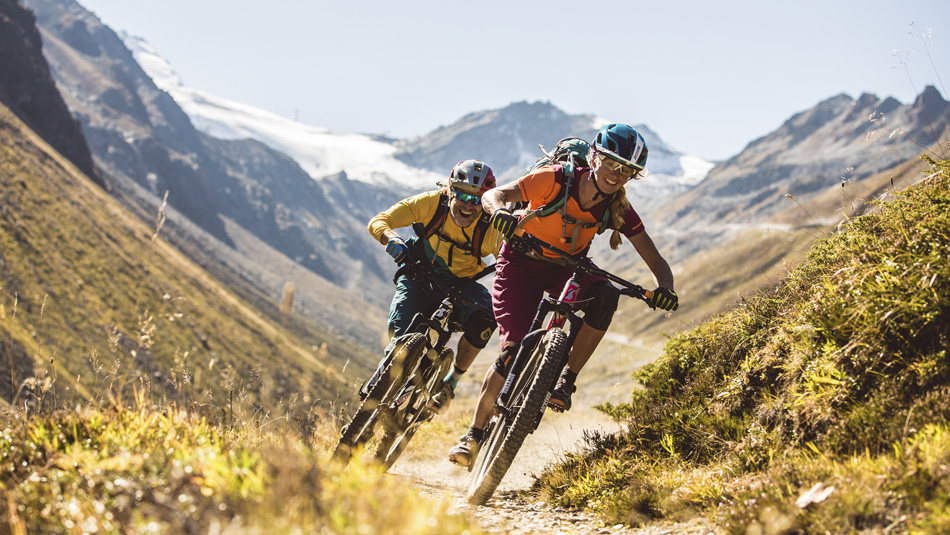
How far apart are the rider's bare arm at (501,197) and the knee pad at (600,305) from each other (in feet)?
3.83

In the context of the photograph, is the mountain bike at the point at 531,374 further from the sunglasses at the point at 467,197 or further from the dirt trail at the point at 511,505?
the sunglasses at the point at 467,197

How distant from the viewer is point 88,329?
321 ft

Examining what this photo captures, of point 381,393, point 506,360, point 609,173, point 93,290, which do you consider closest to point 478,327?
point 506,360

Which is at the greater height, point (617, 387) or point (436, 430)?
point (617, 387)

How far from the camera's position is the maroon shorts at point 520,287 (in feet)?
23.2

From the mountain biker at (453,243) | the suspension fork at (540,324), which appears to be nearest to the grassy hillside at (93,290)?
the mountain biker at (453,243)

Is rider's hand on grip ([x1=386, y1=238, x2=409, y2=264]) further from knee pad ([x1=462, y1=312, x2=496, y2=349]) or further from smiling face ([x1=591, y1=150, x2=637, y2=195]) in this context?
smiling face ([x1=591, y1=150, x2=637, y2=195])

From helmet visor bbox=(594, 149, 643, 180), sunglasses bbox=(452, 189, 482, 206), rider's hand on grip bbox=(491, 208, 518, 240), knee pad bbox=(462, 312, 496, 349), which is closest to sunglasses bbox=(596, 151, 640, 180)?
helmet visor bbox=(594, 149, 643, 180)

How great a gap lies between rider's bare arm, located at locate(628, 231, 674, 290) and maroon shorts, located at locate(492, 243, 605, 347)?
0.75 metres

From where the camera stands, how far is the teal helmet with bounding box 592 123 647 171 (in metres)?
6.45

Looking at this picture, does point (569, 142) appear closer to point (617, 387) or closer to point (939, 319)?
point (617, 387)

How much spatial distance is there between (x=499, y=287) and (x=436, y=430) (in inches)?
225

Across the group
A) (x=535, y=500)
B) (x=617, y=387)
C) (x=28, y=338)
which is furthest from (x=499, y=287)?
(x=28, y=338)

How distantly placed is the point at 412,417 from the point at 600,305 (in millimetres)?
2487
